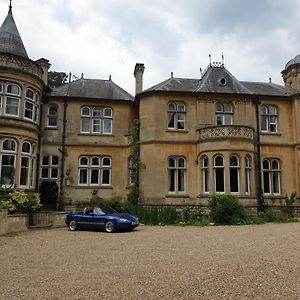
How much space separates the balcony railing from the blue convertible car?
26.8 ft

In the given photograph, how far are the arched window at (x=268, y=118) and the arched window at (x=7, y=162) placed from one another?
54.8 feet

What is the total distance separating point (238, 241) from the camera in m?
12.9

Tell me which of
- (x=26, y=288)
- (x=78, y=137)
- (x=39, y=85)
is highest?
(x=39, y=85)

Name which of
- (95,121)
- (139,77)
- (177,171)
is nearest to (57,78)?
(139,77)

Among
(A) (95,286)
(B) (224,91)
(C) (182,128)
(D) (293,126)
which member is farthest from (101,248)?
(D) (293,126)

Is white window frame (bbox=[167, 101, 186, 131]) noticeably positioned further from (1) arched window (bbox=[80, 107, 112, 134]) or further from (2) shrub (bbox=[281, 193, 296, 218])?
(2) shrub (bbox=[281, 193, 296, 218])

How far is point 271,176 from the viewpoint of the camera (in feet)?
79.5

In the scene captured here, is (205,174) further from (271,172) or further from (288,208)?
(288,208)

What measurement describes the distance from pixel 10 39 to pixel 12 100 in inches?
180

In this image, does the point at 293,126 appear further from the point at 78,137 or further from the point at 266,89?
the point at 78,137

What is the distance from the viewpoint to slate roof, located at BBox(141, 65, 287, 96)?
79.6ft

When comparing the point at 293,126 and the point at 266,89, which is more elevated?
the point at 266,89

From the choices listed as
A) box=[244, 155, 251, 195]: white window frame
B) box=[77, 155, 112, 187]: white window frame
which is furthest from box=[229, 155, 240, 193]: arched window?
box=[77, 155, 112, 187]: white window frame

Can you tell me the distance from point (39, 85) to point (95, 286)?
1849 centimetres
